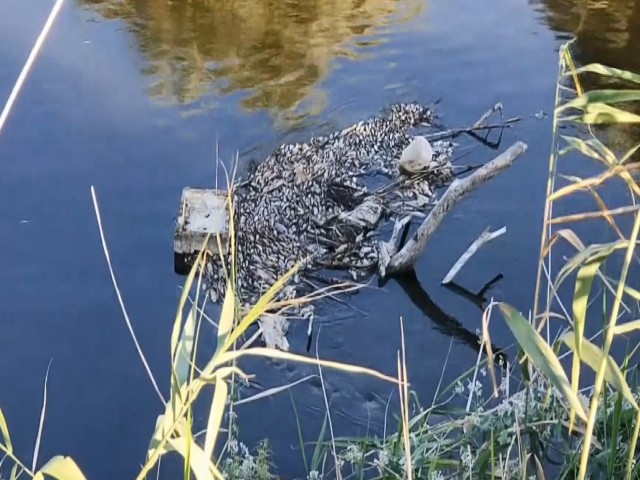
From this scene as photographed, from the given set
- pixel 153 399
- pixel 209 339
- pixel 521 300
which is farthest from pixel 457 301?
pixel 153 399

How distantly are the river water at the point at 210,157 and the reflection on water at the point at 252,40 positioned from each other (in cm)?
2

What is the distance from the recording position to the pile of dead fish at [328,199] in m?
5.30

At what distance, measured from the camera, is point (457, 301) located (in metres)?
5.18

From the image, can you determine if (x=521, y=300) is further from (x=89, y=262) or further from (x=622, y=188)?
(x=89, y=262)

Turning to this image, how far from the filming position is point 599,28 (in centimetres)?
848

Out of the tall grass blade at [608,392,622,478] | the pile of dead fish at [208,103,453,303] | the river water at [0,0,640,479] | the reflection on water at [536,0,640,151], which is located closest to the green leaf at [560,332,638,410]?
the tall grass blade at [608,392,622,478]

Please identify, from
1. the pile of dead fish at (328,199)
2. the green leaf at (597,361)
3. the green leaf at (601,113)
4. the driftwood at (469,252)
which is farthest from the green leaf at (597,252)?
the pile of dead fish at (328,199)

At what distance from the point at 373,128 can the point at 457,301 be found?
1.93m

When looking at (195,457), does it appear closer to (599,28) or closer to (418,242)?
(418,242)

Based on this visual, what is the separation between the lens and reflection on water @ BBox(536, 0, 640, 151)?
7.92 metres

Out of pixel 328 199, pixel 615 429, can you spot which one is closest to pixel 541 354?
pixel 615 429

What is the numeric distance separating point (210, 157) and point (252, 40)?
6.98 ft

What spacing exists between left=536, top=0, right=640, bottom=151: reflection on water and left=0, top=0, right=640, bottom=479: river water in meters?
0.03

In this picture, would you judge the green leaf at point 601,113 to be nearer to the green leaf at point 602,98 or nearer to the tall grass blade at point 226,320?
the green leaf at point 602,98
